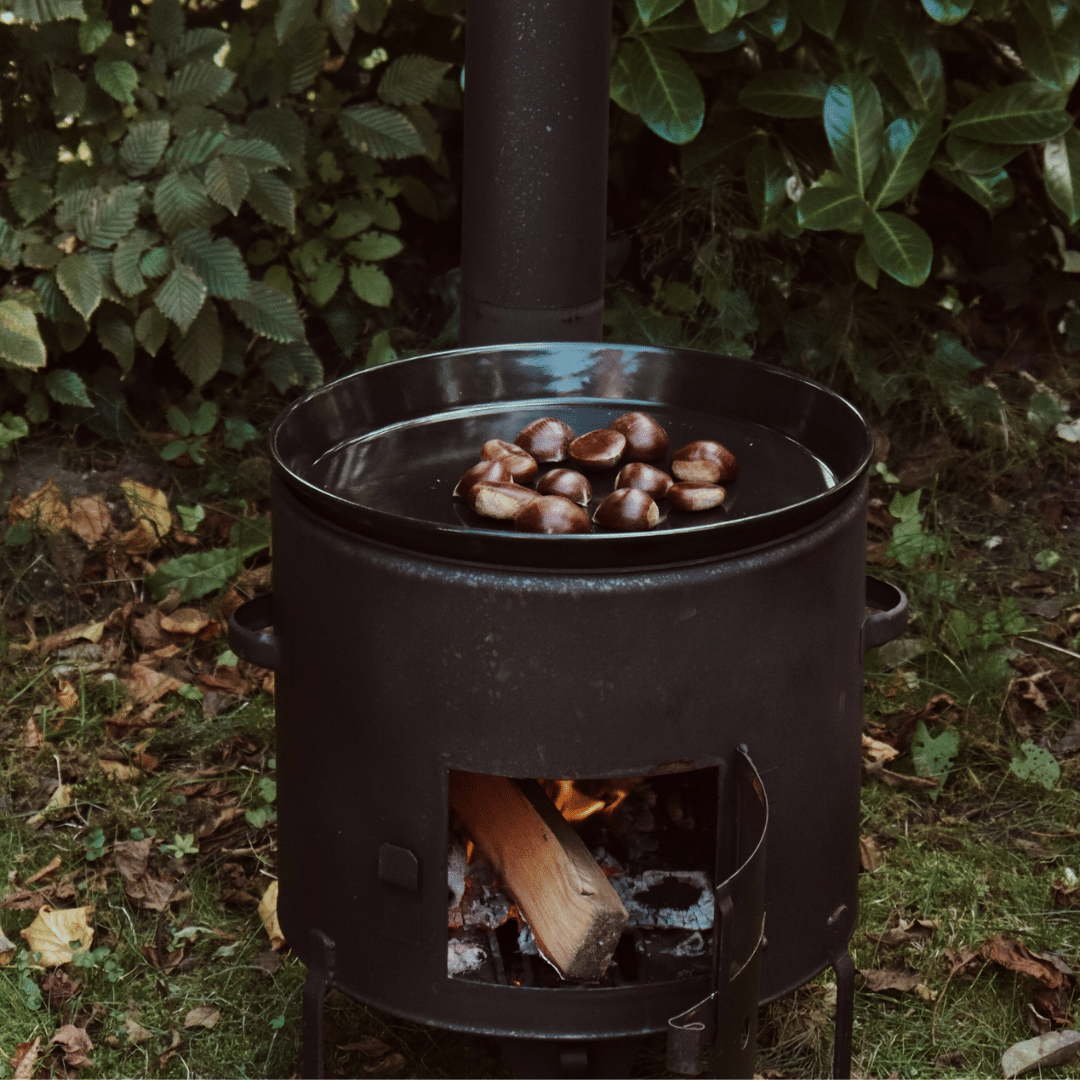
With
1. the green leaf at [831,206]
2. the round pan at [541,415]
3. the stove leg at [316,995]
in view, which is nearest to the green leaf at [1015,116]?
the green leaf at [831,206]

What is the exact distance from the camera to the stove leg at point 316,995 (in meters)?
2.07

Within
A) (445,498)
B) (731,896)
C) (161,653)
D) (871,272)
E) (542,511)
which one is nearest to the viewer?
(731,896)

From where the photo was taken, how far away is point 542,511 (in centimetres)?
191

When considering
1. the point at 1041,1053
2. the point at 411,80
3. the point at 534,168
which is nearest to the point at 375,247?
the point at 411,80

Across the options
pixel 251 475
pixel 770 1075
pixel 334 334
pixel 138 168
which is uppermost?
pixel 138 168

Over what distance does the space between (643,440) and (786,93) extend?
5.81ft

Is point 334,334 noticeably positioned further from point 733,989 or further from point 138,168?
point 733,989

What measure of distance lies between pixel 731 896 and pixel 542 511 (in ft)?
1.74

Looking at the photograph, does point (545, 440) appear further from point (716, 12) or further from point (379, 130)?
point (379, 130)

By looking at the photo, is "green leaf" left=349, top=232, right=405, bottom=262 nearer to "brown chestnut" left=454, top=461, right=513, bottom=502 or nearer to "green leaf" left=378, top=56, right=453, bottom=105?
"green leaf" left=378, top=56, right=453, bottom=105

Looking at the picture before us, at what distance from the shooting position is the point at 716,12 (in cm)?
307

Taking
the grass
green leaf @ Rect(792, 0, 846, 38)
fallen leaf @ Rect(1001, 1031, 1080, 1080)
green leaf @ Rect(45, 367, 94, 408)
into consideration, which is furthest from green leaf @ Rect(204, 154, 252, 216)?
fallen leaf @ Rect(1001, 1031, 1080, 1080)

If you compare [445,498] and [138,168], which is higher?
A: [138,168]

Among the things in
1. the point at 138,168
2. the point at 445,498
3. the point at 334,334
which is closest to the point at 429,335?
the point at 334,334
